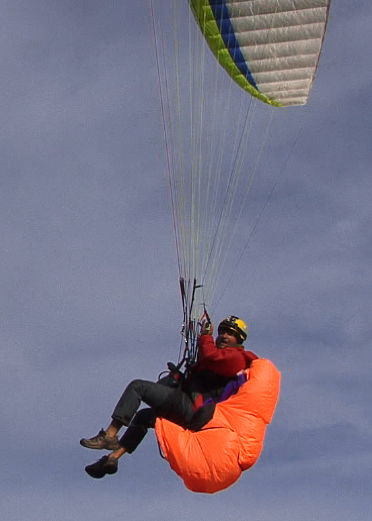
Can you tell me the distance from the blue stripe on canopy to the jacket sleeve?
4481mm

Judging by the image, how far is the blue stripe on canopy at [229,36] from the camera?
13859 mm

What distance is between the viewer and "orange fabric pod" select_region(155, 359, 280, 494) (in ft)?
34.1

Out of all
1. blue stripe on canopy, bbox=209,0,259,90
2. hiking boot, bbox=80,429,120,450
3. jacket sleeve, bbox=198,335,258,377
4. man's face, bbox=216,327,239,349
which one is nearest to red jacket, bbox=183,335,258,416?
jacket sleeve, bbox=198,335,258,377

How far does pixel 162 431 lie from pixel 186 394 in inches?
19.1

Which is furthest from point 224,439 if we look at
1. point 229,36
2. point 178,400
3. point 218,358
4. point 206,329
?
point 229,36

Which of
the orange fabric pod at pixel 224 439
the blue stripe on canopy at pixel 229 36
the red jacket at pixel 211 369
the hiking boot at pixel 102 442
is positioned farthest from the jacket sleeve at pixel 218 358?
the blue stripe on canopy at pixel 229 36

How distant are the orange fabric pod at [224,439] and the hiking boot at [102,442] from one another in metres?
0.43

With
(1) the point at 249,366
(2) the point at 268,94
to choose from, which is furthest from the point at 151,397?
(2) the point at 268,94

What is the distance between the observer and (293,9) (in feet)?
45.2

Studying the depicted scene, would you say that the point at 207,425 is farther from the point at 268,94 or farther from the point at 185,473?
the point at 268,94

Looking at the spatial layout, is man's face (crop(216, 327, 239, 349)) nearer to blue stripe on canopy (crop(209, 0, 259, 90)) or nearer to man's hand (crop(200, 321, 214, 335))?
man's hand (crop(200, 321, 214, 335))

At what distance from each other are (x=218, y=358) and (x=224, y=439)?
772 mm

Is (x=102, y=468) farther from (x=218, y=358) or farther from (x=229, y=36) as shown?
(x=229, y=36)

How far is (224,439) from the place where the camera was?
10.4 m
